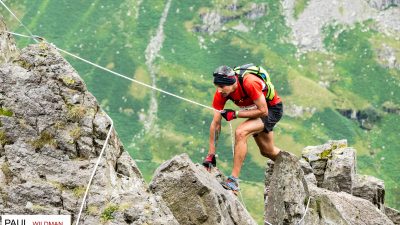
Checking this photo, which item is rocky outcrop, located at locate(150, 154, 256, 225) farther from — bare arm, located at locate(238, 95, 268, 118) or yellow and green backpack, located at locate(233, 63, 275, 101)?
yellow and green backpack, located at locate(233, 63, 275, 101)

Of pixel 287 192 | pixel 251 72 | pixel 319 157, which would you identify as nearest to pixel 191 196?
pixel 251 72

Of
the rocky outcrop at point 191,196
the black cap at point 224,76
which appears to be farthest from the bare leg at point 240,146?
the rocky outcrop at point 191,196

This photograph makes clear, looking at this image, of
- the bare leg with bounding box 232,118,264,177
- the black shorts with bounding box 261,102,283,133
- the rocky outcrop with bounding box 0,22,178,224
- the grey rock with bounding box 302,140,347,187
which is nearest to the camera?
the rocky outcrop with bounding box 0,22,178,224

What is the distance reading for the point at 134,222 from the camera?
15.3 meters

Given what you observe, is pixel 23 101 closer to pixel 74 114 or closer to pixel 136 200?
pixel 74 114

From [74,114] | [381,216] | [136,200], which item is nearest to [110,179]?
[136,200]

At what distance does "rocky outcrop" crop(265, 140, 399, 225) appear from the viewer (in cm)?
2588

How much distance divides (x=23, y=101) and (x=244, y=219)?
790 centimetres

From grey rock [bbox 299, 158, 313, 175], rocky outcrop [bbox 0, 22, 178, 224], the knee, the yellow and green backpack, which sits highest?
the yellow and green backpack

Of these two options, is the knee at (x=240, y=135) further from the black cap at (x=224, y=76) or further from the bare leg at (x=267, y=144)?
the bare leg at (x=267, y=144)

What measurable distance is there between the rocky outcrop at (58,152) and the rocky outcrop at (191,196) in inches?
71.9

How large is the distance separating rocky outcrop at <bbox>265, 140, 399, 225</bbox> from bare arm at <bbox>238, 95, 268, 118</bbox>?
14.6 feet

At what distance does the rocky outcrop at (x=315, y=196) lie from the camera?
25.9m

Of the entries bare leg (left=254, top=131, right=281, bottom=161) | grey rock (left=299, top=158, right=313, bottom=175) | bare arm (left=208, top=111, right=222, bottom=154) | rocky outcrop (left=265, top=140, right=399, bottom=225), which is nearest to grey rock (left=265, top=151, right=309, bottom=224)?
rocky outcrop (left=265, top=140, right=399, bottom=225)
